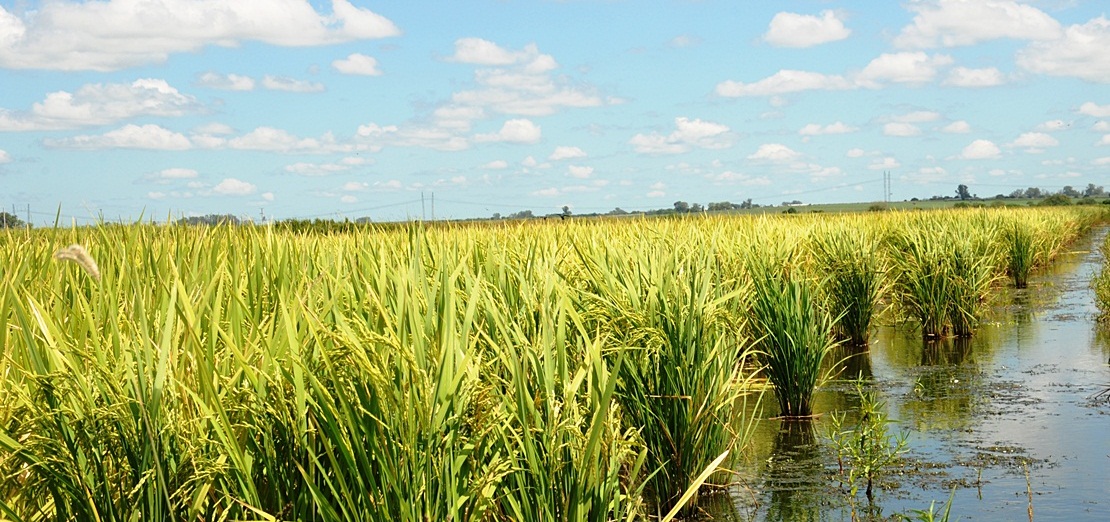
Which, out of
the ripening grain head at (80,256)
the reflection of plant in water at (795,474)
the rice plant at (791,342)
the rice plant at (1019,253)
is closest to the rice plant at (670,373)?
the reflection of plant in water at (795,474)

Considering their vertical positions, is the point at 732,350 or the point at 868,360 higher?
the point at 732,350

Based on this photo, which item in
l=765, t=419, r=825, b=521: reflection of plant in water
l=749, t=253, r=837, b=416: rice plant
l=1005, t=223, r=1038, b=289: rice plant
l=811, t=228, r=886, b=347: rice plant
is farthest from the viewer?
l=1005, t=223, r=1038, b=289: rice plant

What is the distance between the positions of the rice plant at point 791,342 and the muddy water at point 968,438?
213 mm

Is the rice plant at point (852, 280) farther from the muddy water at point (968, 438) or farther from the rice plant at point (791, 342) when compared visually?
the rice plant at point (791, 342)

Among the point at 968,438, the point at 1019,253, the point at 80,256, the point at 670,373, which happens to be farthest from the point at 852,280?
the point at 80,256

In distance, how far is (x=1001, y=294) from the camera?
15492mm

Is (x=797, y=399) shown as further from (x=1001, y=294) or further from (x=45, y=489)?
(x=1001, y=294)

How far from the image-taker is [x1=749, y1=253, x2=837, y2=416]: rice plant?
6.71m

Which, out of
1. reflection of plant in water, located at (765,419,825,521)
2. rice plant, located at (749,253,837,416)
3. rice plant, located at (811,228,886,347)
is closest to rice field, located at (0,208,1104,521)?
reflection of plant in water, located at (765,419,825,521)

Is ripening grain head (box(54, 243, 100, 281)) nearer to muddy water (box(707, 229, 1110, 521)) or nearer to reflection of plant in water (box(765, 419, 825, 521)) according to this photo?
muddy water (box(707, 229, 1110, 521))

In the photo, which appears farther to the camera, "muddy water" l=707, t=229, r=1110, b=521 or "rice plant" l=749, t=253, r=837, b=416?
"rice plant" l=749, t=253, r=837, b=416

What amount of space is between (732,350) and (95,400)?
3275 millimetres

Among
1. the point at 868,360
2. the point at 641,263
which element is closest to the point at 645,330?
the point at 641,263

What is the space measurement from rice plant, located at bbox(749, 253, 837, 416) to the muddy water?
0.70ft
